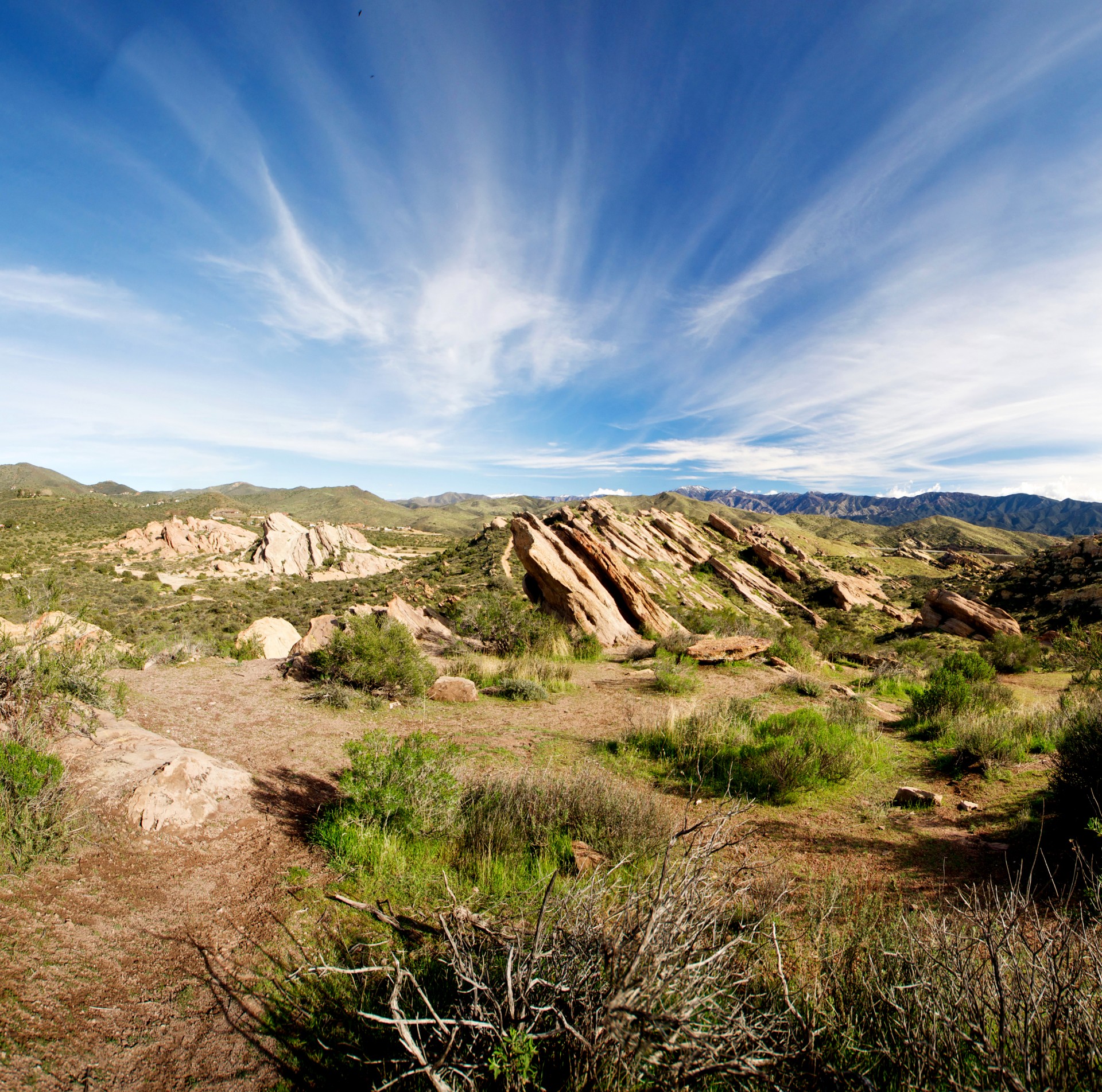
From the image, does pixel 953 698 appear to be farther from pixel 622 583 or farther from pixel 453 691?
pixel 622 583

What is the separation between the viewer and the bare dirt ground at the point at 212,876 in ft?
7.86

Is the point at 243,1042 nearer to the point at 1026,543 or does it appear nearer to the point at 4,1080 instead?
the point at 4,1080

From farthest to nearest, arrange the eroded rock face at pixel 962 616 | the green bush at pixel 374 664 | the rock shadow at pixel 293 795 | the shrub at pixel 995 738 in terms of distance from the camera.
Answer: the eroded rock face at pixel 962 616 → the green bush at pixel 374 664 → the shrub at pixel 995 738 → the rock shadow at pixel 293 795

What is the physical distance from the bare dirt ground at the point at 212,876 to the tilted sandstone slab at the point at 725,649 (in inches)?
186

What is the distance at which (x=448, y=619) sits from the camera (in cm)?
1745

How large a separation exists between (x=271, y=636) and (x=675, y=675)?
13.4 metres

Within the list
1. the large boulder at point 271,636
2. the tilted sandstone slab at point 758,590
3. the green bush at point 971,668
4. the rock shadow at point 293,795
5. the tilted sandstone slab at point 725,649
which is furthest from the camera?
the tilted sandstone slab at point 758,590

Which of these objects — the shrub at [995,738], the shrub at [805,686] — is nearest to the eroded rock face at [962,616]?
the shrub at [805,686]

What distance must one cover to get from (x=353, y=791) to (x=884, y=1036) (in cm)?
413

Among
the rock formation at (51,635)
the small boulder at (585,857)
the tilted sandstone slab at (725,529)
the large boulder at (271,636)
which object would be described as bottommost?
the large boulder at (271,636)

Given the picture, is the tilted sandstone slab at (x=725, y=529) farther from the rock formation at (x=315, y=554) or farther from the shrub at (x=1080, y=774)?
the shrub at (x=1080, y=774)

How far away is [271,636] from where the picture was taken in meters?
15.8

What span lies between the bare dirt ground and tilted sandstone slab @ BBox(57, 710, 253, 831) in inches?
6.5

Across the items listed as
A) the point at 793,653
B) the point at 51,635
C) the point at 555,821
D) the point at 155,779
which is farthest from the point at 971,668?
the point at 51,635
